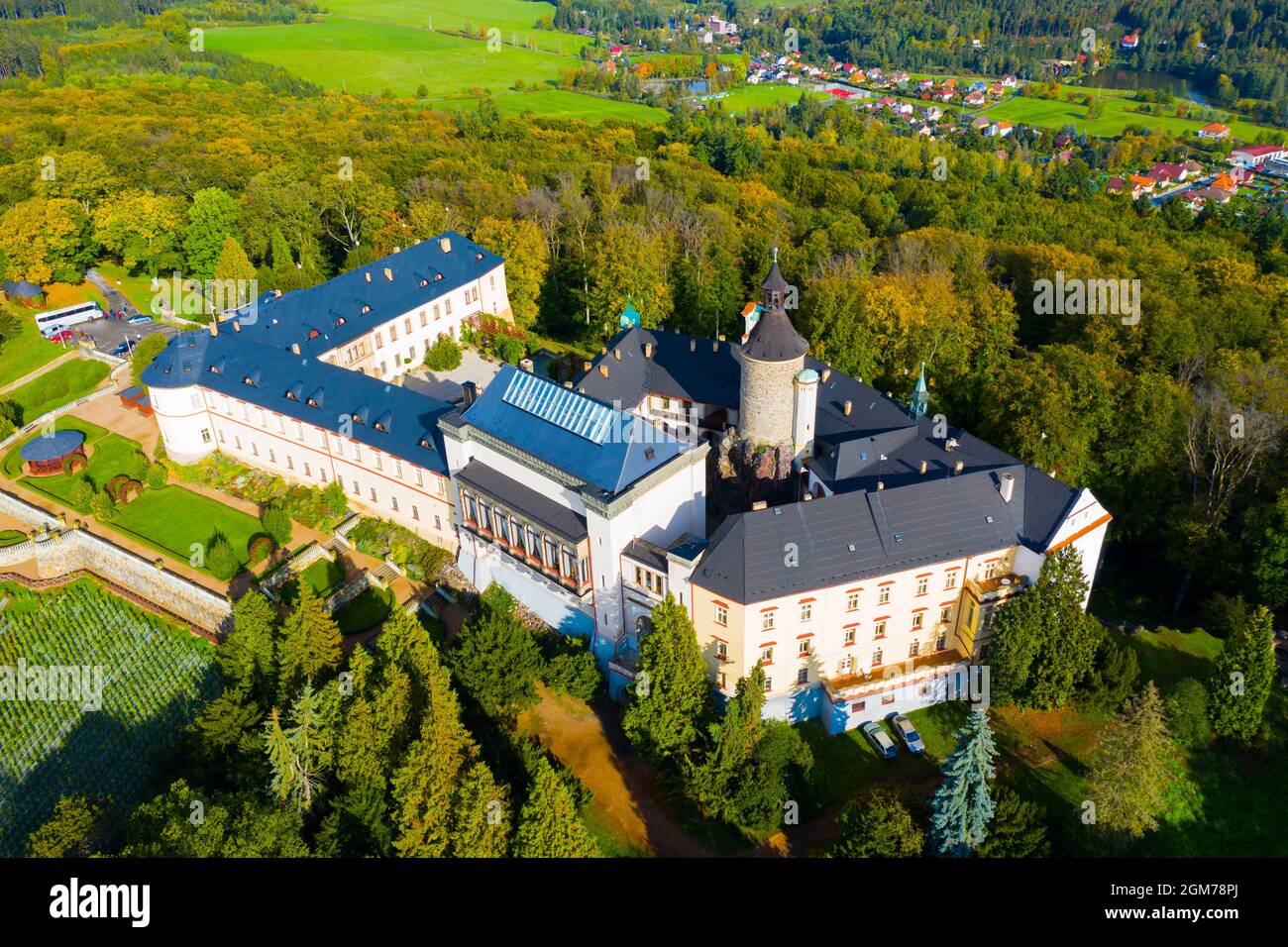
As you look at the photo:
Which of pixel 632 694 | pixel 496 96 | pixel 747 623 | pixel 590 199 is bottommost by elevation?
pixel 632 694

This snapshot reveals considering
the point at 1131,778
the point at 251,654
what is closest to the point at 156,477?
the point at 251,654

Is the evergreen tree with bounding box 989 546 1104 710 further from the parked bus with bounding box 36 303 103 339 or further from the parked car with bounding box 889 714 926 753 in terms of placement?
the parked bus with bounding box 36 303 103 339

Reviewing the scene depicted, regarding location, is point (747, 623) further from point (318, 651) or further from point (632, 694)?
point (318, 651)

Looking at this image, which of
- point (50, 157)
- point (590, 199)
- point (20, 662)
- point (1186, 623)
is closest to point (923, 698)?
point (1186, 623)

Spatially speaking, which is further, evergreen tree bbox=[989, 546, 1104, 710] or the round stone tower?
the round stone tower

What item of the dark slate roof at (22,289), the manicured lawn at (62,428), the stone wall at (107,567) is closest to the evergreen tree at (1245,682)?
the stone wall at (107,567)

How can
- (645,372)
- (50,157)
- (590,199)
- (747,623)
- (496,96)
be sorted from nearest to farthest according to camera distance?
(747,623) < (645,372) < (50,157) < (590,199) < (496,96)
